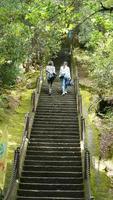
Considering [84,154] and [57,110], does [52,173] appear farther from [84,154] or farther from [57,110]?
[57,110]

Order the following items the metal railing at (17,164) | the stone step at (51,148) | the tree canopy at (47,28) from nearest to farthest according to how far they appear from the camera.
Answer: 1. the tree canopy at (47,28)
2. the metal railing at (17,164)
3. the stone step at (51,148)

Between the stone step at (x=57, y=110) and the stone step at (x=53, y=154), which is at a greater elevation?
the stone step at (x=57, y=110)

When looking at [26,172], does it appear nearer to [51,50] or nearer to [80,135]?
[80,135]

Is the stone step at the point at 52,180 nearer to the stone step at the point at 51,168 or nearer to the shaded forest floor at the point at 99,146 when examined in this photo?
the stone step at the point at 51,168

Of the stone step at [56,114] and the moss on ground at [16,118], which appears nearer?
the moss on ground at [16,118]

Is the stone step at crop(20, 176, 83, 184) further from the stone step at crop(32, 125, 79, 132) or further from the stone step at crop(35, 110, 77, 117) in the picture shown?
the stone step at crop(35, 110, 77, 117)

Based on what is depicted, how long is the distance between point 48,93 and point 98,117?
3165 mm

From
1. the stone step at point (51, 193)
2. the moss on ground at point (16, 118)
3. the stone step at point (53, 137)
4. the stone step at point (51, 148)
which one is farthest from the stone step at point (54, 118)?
the stone step at point (51, 193)

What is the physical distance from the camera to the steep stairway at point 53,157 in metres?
16.9

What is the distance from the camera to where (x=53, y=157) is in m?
19.2

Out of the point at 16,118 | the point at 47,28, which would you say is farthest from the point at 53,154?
the point at 47,28

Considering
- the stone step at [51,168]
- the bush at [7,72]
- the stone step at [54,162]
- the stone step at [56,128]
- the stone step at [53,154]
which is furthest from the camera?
the bush at [7,72]

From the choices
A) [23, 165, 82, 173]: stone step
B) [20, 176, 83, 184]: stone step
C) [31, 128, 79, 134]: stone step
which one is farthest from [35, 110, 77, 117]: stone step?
[20, 176, 83, 184]: stone step

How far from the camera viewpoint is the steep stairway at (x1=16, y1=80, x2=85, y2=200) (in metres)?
16.9
